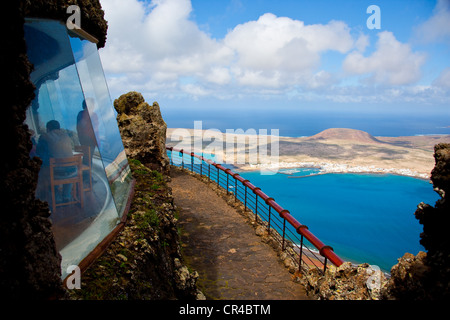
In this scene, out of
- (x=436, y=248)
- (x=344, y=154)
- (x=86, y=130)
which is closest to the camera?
(x=436, y=248)

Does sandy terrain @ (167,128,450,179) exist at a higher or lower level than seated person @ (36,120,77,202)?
lower

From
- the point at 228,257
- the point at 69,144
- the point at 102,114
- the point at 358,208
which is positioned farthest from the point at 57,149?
the point at 358,208

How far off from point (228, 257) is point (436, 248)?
4634 millimetres

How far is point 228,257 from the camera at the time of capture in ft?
21.3

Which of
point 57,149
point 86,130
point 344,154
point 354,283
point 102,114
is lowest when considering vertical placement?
point 344,154

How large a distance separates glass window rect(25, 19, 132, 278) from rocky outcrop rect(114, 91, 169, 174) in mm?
5454

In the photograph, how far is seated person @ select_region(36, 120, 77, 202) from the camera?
3301mm

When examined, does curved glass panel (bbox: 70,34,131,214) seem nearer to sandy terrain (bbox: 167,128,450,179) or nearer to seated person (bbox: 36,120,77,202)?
seated person (bbox: 36,120,77,202)

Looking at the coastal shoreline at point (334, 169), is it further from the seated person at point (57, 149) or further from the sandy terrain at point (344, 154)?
the seated person at point (57, 149)

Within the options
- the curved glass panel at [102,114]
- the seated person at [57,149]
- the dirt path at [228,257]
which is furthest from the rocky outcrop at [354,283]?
the seated person at [57,149]

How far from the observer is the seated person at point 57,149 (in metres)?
3.30

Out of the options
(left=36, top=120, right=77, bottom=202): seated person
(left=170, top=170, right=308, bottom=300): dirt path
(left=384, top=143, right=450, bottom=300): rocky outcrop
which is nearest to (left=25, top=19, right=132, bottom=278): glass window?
(left=36, top=120, right=77, bottom=202): seated person

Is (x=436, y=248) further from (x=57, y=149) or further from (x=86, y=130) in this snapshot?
(x=86, y=130)

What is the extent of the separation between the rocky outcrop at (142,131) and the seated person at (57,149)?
21.5ft
